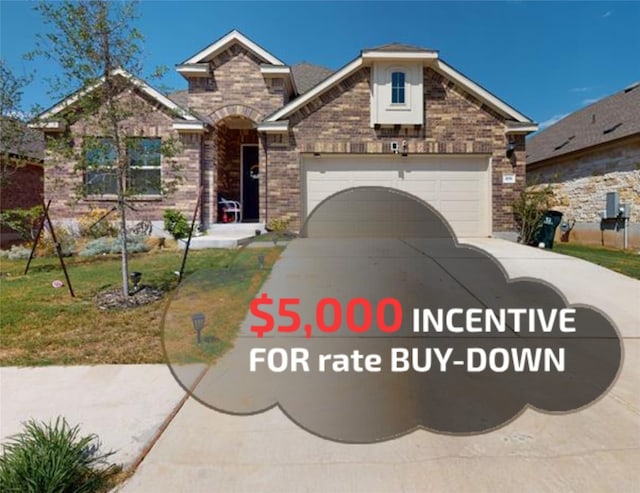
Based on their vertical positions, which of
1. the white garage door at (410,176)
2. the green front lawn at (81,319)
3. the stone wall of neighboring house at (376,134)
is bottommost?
the green front lawn at (81,319)

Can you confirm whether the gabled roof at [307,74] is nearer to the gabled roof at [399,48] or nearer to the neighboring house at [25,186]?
the gabled roof at [399,48]

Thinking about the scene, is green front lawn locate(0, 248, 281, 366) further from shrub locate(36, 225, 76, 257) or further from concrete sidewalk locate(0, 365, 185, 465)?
shrub locate(36, 225, 76, 257)

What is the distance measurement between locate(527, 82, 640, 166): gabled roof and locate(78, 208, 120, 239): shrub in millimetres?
15277

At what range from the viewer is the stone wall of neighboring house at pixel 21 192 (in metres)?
13.5

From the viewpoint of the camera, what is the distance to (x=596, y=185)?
1298 cm

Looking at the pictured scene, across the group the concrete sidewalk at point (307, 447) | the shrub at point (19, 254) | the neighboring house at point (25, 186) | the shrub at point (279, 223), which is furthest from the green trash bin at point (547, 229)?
the shrub at point (19, 254)

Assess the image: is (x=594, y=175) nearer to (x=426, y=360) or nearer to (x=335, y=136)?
(x=335, y=136)

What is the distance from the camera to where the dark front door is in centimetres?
1377

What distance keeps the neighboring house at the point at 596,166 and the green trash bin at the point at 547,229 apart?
2735 mm

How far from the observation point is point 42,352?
363 centimetres

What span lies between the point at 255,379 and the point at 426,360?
1.48 m

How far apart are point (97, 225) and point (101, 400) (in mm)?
9512

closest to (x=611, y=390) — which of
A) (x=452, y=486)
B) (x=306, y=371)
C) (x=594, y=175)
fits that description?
(x=452, y=486)

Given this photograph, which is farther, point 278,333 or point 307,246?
point 278,333
